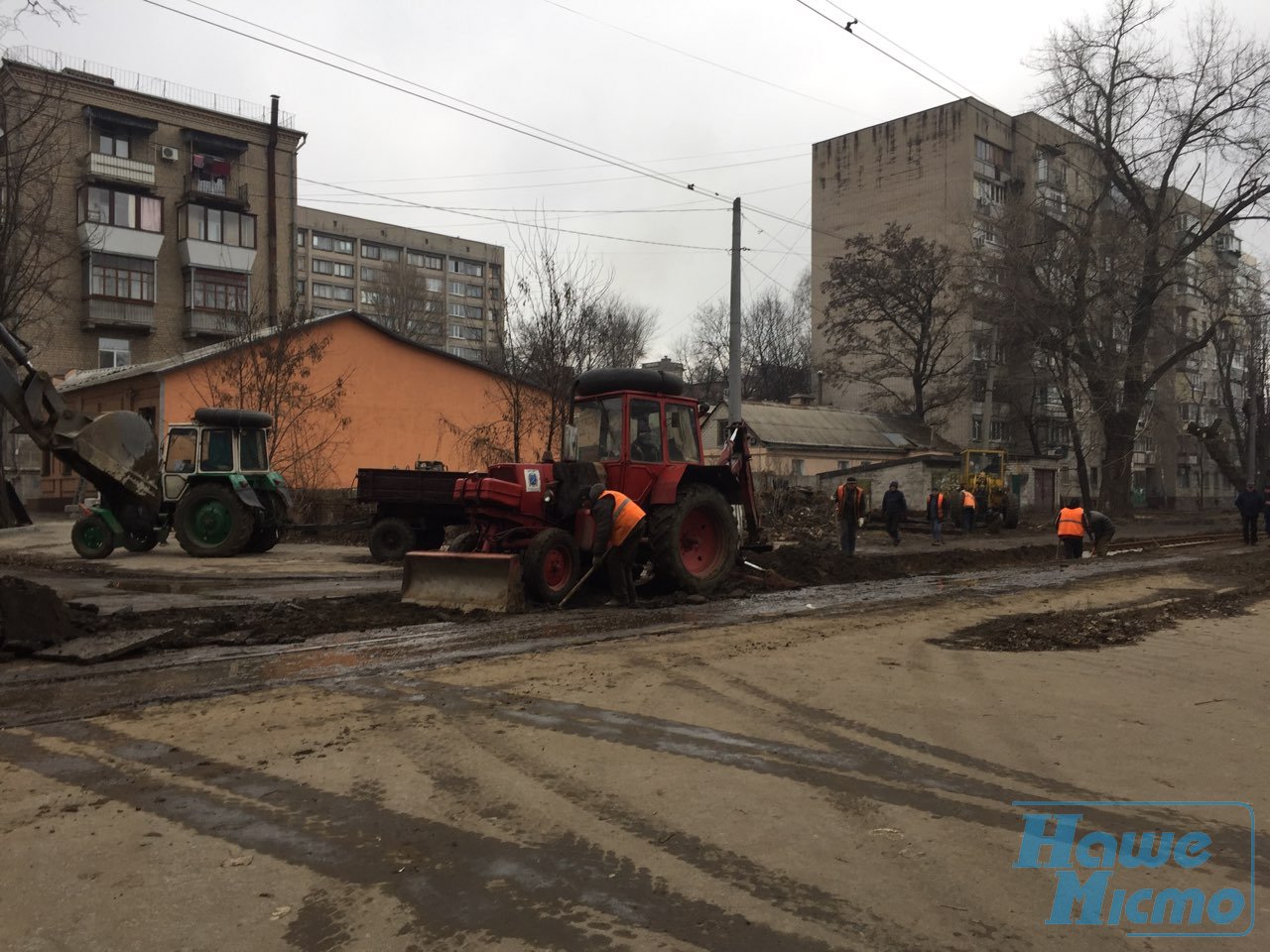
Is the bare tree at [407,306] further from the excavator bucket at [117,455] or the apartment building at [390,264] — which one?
Result: the excavator bucket at [117,455]

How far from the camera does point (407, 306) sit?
Result: 63.4 meters

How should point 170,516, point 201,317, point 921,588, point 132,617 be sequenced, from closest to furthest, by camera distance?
point 132,617 < point 921,588 < point 170,516 < point 201,317

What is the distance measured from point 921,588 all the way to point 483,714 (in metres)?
9.47

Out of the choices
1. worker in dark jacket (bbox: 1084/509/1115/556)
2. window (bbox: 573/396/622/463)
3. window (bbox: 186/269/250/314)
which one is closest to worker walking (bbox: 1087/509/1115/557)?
worker in dark jacket (bbox: 1084/509/1115/556)

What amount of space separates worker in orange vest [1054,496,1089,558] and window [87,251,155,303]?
39.5 metres

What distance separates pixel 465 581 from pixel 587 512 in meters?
1.54

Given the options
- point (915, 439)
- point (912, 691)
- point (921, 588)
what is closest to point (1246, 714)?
point (912, 691)

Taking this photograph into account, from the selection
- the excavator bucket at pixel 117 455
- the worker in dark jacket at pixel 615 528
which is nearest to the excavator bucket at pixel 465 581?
the worker in dark jacket at pixel 615 528

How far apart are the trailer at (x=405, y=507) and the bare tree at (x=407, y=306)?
A: 4537cm

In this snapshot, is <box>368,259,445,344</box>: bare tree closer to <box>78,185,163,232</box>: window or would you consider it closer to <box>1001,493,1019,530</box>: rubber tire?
<box>78,185,163,232</box>: window

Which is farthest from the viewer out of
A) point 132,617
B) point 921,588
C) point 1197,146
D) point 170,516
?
point 1197,146

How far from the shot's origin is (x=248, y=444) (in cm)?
1703

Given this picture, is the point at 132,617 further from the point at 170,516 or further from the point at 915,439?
the point at 915,439

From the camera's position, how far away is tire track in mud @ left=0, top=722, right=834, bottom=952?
3.18 meters
